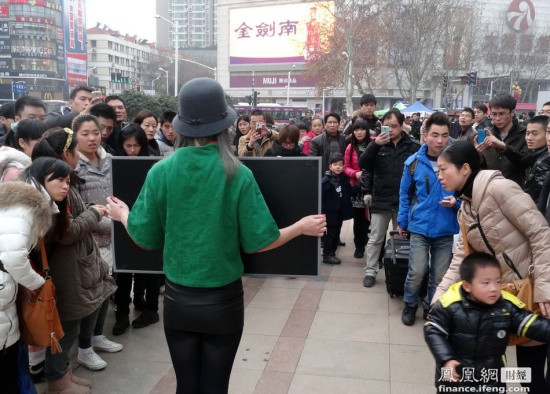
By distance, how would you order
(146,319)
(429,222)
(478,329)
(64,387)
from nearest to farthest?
(478,329), (64,387), (429,222), (146,319)

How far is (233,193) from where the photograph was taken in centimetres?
199

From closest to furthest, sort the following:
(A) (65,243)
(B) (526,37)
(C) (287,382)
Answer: (A) (65,243)
(C) (287,382)
(B) (526,37)

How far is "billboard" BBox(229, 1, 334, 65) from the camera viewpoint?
62438mm

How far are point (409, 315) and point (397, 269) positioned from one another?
1.94ft

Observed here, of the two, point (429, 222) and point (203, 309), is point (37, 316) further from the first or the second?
point (429, 222)

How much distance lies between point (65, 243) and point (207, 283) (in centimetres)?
143

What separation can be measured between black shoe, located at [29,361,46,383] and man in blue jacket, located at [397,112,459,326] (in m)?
2.90

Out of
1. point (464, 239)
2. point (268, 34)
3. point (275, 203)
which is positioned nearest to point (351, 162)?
point (464, 239)

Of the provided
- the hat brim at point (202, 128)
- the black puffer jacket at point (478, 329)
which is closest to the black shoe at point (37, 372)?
the hat brim at point (202, 128)

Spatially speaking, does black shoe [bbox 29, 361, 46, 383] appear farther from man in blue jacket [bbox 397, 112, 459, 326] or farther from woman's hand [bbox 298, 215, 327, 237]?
man in blue jacket [bbox 397, 112, 459, 326]

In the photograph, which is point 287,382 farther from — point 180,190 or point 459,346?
point 180,190

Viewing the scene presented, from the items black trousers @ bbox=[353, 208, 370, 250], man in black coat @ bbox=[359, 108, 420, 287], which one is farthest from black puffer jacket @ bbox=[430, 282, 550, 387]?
black trousers @ bbox=[353, 208, 370, 250]

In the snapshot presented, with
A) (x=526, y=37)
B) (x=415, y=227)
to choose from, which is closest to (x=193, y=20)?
(x=526, y=37)

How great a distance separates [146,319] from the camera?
14.3 feet
